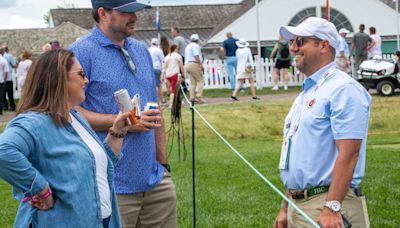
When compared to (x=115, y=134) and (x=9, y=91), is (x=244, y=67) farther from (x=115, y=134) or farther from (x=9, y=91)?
(x=115, y=134)

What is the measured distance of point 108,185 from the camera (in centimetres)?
419

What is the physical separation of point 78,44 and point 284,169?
156 centimetres

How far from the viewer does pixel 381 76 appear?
2152cm

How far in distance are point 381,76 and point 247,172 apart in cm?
1212

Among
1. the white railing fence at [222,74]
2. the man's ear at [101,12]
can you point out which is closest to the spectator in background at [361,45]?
the white railing fence at [222,74]

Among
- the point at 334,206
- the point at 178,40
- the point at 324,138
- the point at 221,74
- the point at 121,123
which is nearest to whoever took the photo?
the point at 334,206

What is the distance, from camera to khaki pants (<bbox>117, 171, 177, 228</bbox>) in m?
4.96

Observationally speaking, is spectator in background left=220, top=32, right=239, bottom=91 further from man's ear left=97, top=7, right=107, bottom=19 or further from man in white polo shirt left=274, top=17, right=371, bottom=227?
man in white polo shirt left=274, top=17, right=371, bottom=227

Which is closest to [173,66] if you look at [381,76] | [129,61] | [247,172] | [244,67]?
[244,67]

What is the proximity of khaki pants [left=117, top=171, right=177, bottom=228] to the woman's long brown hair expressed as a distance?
1169mm

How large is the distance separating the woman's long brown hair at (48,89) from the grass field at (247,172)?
13.3 feet

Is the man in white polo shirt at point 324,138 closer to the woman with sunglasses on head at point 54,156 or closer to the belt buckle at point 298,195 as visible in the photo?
the belt buckle at point 298,195

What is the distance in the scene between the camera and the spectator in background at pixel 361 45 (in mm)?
24234

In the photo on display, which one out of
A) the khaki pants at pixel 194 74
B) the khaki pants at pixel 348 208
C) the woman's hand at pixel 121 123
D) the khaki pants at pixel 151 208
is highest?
the woman's hand at pixel 121 123
